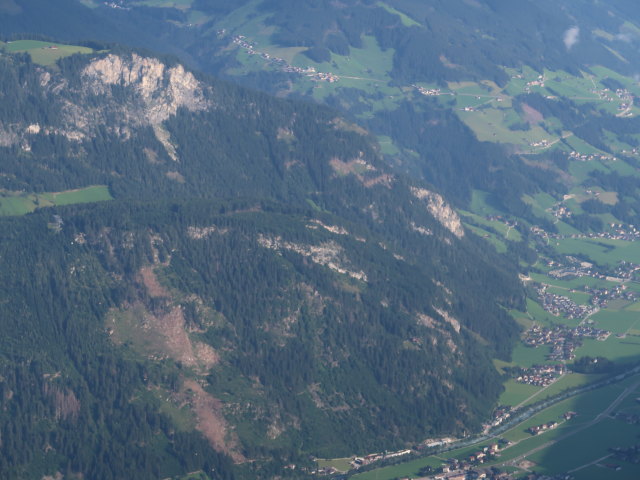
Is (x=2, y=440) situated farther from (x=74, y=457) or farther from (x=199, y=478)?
(x=199, y=478)

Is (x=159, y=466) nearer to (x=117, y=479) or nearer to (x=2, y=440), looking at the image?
(x=117, y=479)

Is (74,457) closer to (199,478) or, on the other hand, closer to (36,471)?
(36,471)

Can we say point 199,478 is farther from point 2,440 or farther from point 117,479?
point 2,440

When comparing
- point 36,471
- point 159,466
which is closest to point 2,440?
point 36,471

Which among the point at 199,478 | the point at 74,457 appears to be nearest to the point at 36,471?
the point at 74,457

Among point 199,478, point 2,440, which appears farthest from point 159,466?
point 2,440
